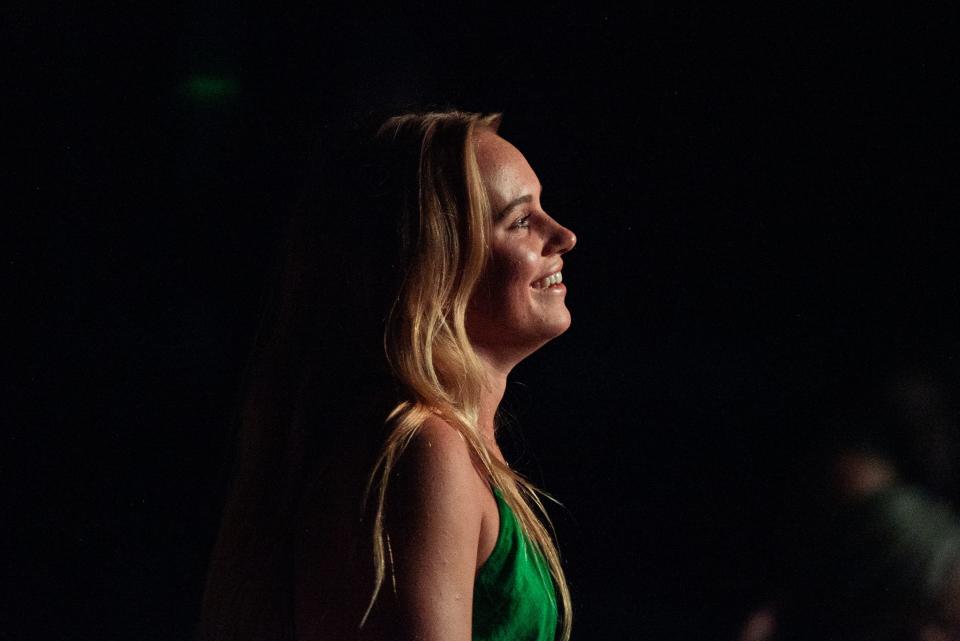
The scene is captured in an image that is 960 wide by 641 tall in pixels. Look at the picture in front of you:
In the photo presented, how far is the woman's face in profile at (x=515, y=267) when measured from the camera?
1.24 metres

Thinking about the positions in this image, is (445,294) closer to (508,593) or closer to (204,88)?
(508,593)

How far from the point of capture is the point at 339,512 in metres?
1.02

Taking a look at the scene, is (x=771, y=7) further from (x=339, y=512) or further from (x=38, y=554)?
(x=38, y=554)

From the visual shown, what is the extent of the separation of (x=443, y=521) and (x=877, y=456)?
1066 millimetres

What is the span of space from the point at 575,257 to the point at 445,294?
26.2 inches

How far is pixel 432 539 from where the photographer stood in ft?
3.18

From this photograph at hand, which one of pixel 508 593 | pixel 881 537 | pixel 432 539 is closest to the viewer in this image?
pixel 432 539

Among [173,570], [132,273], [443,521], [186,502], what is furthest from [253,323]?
[443,521]

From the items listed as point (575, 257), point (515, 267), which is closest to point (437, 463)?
point (515, 267)

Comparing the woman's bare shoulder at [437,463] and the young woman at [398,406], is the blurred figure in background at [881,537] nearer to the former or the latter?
the young woman at [398,406]

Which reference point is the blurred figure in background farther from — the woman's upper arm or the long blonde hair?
the woman's upper arm

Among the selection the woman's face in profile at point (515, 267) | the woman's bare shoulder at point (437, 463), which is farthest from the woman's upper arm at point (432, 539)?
the woman's face in profile at point (515, 267)

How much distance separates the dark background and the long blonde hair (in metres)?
0.46

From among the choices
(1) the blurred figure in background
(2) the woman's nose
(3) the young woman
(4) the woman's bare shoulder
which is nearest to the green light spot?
(3) the young woman
